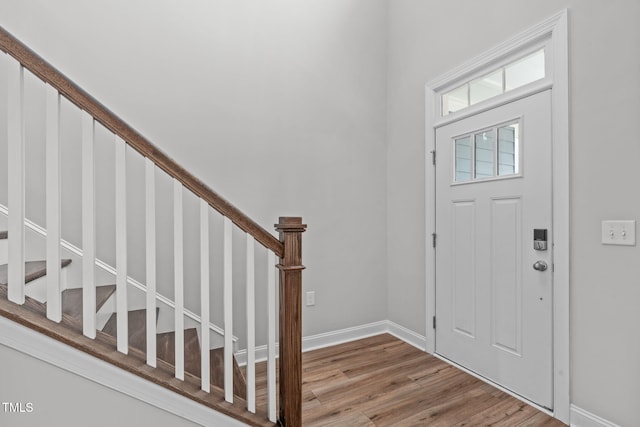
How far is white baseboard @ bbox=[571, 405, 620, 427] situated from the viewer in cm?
157

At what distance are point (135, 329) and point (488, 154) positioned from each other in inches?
98.8

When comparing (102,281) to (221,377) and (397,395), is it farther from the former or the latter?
(397,395)

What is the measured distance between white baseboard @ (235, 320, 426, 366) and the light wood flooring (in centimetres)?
10

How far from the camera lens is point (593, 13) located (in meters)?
1.61

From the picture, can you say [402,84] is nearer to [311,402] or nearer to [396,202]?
[396,202]

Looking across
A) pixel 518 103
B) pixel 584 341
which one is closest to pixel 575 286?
→ pixel 584 341

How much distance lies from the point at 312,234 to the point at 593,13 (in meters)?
2.24

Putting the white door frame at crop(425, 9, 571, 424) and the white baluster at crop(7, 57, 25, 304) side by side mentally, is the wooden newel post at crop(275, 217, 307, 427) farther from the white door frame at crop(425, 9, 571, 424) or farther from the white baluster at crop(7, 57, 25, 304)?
the white door frame at crop(425, 9, 571, 424)

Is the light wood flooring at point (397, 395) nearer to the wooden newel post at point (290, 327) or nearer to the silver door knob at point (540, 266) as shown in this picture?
the wooden newel post at point (290, 327)

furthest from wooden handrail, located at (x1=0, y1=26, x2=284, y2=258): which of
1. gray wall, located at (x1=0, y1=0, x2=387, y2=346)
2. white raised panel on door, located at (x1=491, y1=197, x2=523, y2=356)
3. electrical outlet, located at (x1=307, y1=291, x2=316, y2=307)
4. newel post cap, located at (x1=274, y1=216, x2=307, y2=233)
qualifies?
white raised panel on door, located at (x1=491, y1=197, x2=523, y2=356)

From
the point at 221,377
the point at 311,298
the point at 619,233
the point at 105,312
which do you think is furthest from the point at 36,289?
the point at 619,233

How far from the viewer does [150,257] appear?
1217mm

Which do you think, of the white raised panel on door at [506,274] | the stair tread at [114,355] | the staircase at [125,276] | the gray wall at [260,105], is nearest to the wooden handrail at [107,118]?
the staircase at [125,276]

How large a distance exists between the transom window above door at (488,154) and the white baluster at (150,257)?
2078 millimetres
